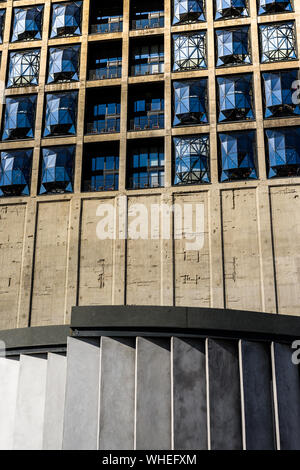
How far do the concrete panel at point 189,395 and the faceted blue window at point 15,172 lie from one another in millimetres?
23014

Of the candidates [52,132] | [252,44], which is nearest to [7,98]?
[52,132]

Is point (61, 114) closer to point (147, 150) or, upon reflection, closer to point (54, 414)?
point (147, 150)

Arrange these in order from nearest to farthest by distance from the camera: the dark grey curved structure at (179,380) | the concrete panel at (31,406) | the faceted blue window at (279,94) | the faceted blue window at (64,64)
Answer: the dark grey curved structure at (179,380), the concrete panel at (31,406), the faceted blue window at (279,94), the faceted blue window at (64,64)

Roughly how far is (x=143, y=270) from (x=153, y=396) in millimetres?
17698

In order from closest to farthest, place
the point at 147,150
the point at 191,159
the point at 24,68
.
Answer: the point at 191,159
the point at 147,150
the point at 24,68

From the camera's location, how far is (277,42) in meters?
42.2

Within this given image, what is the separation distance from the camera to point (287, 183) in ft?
126

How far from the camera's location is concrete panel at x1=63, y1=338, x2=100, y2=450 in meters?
20.7

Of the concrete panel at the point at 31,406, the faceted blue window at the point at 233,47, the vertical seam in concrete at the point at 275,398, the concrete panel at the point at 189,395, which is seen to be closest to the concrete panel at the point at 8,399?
the concrete panel at the point at 31,406

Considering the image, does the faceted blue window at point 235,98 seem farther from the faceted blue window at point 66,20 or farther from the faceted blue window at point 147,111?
the faceted blue window at point 66,20

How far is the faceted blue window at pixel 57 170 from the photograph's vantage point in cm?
4075

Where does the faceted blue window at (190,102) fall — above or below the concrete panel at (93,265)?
above

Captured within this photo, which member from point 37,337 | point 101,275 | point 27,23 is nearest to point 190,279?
point 101,275

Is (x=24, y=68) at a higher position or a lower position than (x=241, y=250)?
higher
